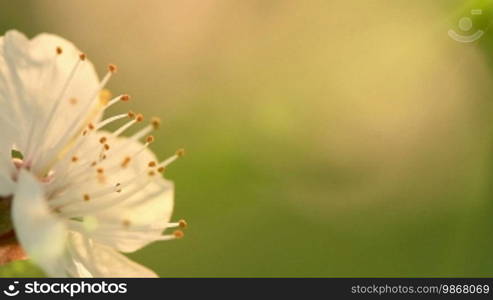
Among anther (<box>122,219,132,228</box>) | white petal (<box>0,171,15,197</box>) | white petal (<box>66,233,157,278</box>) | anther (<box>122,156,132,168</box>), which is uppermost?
anther (<box>122,156,132,168</box>)

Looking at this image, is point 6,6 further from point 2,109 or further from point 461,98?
point 461,98

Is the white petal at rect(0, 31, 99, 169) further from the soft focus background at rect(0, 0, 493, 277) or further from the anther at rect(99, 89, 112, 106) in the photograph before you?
the soft focus background at rect(0, 0, 493, 277)

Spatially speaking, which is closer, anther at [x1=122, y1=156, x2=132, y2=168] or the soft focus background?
anther at [x1=122, y1=156, x2=132, y2=168]

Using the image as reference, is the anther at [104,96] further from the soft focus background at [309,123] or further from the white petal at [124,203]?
the soft focus background at [309,123]

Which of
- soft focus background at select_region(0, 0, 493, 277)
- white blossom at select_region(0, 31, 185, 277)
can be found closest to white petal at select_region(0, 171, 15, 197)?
white blossom at select_region(0, 31, 185, 277)

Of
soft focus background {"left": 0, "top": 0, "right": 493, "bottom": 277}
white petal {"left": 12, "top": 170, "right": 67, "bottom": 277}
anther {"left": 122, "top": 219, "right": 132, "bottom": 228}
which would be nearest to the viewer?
white petal {"left": 12, "top": 170, "right": 67, "bottom": 277}

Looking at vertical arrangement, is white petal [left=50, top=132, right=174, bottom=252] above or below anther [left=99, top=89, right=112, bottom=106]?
below

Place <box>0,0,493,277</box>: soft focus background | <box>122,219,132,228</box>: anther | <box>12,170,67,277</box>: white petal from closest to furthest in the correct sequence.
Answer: <box>12,170,67,277</box>: white petal < <box>122,219,132,228</box>: anther < <box>0,0,493,277</box>: soft focus background
